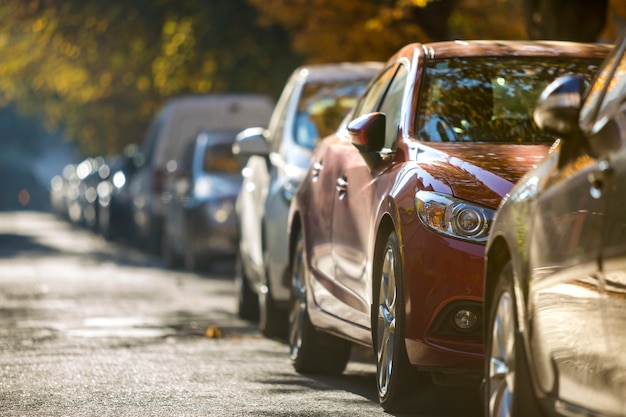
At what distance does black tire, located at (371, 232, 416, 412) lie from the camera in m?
7.98

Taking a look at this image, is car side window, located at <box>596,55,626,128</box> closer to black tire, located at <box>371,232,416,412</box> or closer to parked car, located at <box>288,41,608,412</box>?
parked car, located at <box>288,41,608,412</box>

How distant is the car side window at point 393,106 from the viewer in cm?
909

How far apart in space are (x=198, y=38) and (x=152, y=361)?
61.0ft

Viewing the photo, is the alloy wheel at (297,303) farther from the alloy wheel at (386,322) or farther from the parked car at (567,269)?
the parked car at (567,269)

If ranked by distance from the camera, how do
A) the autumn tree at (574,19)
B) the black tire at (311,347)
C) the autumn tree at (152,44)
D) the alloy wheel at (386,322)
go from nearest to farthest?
1. the alloy wheel at (386,322)
2. the black tire at (311,347)
3. the autumn tree at (574,19)
4. the autumn tree at (152,44)

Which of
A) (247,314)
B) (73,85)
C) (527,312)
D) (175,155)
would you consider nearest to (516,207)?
(527,312)

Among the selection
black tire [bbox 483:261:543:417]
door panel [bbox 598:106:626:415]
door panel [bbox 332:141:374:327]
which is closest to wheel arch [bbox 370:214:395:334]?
door panel [bbox 332:141:374:327]

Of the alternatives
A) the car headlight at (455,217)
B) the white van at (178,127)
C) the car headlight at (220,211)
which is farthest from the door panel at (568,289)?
the white van at (178,127)

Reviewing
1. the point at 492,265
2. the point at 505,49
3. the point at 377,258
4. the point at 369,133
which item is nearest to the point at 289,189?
the point at 505,49

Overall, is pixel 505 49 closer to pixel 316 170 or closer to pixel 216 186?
pixel 316 170

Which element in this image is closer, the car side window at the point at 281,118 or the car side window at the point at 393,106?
the car side window at the point at 393,106

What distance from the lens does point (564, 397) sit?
18.3 ft

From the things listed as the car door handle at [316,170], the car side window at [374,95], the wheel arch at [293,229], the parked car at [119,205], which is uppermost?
the car side window at [374,95]

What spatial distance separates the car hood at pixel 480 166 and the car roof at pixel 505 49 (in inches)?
41.1
